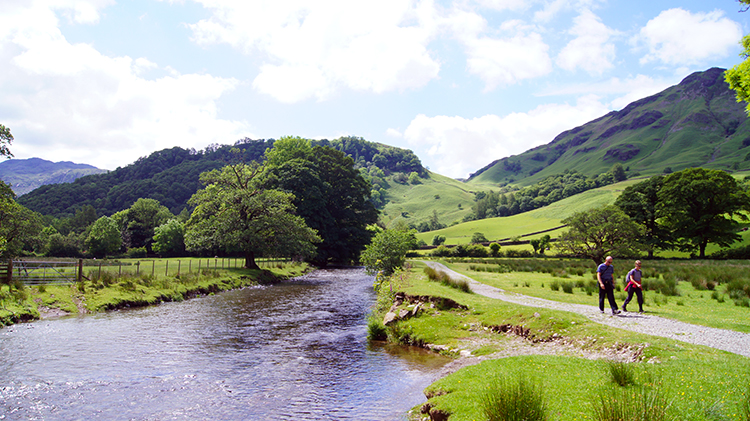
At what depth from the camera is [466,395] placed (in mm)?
8039

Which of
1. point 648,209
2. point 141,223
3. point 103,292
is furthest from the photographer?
point 141,223

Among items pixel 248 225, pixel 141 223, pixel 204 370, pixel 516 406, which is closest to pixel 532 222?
pixel 141 223

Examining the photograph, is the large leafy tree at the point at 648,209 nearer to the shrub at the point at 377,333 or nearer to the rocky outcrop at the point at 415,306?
the rocky outcrop at the point at 415,306

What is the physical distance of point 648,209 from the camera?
58.4 metres

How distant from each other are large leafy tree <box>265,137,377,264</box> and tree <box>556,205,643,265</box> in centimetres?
3216

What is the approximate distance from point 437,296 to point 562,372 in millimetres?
10235

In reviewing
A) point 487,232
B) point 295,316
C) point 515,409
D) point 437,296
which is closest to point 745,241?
point 437,296

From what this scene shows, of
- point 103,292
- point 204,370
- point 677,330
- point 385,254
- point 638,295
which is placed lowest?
point 204,370

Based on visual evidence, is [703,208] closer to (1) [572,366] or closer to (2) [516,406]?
(1) [572,366]

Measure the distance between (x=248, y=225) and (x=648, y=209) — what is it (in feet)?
185

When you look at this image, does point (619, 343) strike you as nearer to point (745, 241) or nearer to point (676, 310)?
point (676, 310)

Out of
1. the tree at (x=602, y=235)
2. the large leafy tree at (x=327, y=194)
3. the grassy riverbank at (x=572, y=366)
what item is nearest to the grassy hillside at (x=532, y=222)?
the large leafy tree at (x=327, y=194)

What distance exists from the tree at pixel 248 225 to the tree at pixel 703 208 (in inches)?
1887

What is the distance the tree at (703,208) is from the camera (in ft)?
168
